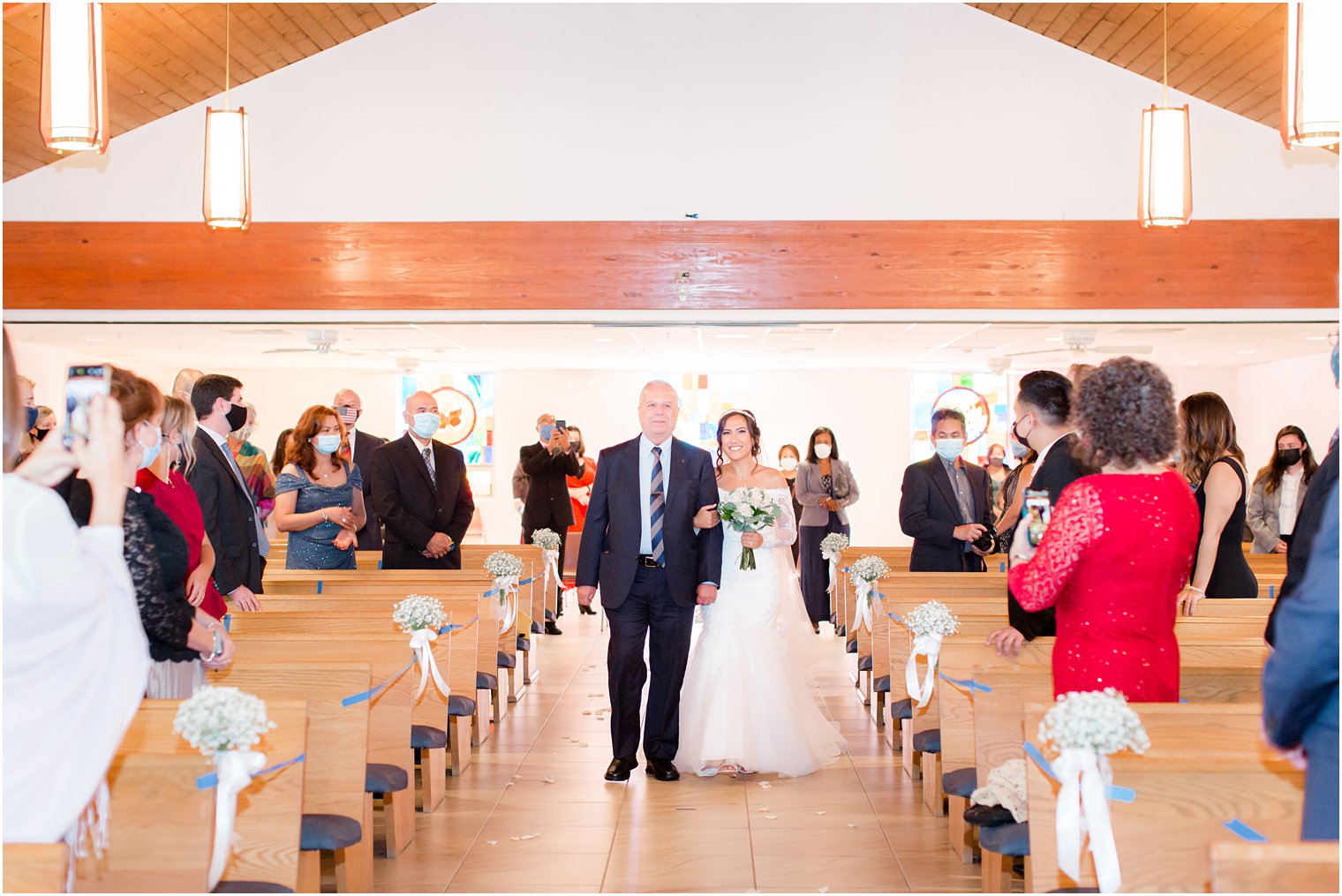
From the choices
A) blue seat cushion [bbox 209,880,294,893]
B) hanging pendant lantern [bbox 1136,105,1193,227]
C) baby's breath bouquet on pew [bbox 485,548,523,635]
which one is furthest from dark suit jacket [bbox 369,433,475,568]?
hanging pendant lantern [bbox 1136,105,1193,227]

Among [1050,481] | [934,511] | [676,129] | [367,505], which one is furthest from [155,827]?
[676,129]

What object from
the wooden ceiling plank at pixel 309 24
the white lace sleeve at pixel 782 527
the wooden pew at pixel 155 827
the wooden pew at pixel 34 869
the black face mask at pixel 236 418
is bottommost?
the wooden pew at pixel 155 827

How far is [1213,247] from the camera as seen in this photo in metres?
9.20

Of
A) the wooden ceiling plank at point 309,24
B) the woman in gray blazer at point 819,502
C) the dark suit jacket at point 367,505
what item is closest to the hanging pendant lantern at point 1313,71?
the woman in gray blazer at point 819,502

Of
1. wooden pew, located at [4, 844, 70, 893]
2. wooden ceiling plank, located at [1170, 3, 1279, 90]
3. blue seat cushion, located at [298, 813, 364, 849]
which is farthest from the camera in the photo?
wooden ceiling plank, located at [1170, 3, 1279, 90]

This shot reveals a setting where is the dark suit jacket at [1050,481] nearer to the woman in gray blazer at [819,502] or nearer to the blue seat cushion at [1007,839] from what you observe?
the blue seat cushion at [1007,839]

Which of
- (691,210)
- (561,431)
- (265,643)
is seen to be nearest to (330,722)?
(265,643)

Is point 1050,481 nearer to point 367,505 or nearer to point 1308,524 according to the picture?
point 1308,524

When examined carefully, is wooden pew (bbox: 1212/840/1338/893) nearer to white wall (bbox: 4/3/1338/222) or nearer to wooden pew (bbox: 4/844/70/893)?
wooden pew (bbox: 4/844/70/893)

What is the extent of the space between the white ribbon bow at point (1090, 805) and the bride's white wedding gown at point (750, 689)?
2.97m

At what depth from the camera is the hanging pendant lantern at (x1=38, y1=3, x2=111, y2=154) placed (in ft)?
17.8

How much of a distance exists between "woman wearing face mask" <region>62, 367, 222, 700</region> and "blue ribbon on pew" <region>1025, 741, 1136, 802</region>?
219 centimetres

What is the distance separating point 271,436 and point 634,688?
12.4 metres

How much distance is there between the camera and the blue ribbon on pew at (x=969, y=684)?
377 cm
